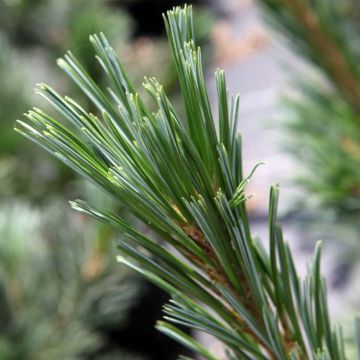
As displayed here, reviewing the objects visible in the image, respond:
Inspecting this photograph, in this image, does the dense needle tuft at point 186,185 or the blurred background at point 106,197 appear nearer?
the dense needle tuft at point 186,185

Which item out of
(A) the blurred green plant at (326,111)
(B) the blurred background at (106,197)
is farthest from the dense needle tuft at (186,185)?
(A) the blurred green plant at (326,111)

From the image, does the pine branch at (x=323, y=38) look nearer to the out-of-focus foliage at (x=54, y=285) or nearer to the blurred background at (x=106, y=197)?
the blurred background at (x=106, y=197)

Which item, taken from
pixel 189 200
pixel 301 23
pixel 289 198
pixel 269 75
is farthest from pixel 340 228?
pixel 269 75

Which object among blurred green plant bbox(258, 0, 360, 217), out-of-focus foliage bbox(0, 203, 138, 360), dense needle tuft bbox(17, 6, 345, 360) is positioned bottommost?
out-of-focus foliage bbox(0, 203, 138, 360)

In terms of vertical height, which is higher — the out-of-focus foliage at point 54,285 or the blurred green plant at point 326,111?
the blurred green plant at point 326,111

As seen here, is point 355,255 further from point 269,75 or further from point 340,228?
point 269,75

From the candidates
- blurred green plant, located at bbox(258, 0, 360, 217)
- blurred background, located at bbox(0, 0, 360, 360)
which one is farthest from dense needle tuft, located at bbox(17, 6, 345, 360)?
blurred green plant, located at bbox(258, 0, 360, 217)

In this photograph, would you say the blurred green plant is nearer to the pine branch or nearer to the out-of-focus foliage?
the pine branch

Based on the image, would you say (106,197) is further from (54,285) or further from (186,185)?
(186,185)
